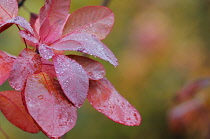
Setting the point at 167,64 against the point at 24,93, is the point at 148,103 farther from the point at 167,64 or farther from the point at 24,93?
the point at 24,93

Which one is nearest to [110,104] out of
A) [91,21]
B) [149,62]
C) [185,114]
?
[91,21]

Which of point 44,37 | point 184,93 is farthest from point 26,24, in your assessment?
point 184,93

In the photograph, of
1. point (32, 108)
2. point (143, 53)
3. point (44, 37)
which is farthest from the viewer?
point (143, 53)

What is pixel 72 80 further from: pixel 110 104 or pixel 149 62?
pixel 149 62

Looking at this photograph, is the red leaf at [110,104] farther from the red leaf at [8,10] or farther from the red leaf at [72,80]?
the red leaf at [8,10]

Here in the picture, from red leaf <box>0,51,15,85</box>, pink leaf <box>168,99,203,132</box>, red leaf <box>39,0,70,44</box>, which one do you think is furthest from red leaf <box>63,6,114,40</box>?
pink leaf <box>168,99,203,132</box>

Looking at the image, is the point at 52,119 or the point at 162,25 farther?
the point at 162,25

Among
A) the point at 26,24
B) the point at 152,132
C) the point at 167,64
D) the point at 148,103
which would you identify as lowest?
the point at 152,132

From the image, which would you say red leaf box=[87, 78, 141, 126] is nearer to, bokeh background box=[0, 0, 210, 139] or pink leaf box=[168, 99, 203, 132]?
pink leaf box=[168, 99, 203, 132]
